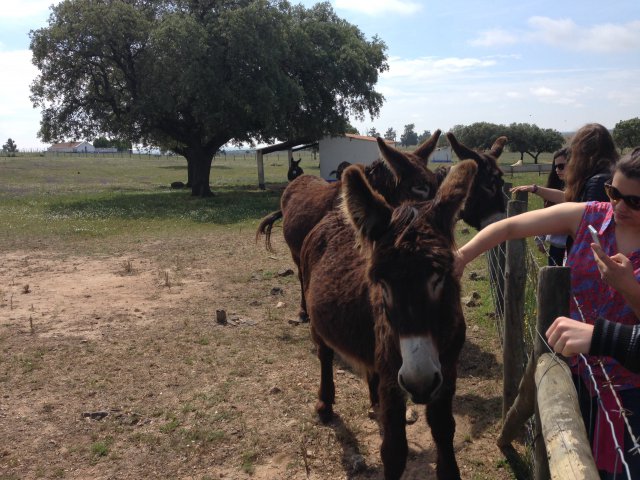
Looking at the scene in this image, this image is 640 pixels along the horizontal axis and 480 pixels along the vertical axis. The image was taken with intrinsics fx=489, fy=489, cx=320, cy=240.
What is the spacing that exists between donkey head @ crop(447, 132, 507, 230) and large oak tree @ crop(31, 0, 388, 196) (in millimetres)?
16813

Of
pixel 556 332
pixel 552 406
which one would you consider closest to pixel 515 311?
pixel 556 332

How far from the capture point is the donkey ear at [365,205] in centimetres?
274

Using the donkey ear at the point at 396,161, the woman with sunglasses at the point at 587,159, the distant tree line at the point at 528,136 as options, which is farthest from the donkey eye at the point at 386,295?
the distant tree line at the point at 528,136

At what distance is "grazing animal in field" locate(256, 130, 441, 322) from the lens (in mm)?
5004

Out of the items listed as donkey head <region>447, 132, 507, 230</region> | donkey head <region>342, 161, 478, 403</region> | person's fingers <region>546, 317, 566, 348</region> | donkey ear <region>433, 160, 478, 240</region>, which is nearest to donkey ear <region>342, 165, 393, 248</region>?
donkey head <region>342, 161, 478, 403</region>

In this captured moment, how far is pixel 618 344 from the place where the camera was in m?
1.64

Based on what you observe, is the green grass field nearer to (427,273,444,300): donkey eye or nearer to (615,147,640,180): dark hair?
(427,273,444,300): donkey eye

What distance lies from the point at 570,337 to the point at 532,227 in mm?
899

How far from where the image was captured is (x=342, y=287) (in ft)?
12.3

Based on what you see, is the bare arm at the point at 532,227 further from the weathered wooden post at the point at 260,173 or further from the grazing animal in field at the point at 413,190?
the weathered wooden post at the point at 260,173

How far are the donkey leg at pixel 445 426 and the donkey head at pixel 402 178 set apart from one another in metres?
2.20

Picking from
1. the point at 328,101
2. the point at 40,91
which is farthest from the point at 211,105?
the point at 40,91

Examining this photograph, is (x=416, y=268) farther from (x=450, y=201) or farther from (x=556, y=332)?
(x=556, y=332)

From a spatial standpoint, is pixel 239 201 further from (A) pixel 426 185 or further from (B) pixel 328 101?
(A) pixel 426 185
